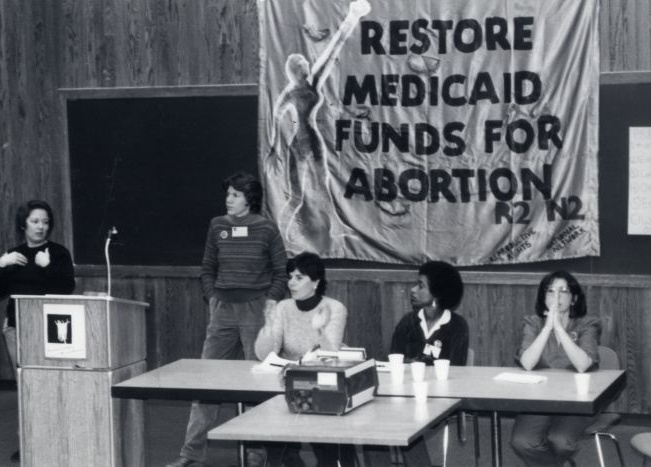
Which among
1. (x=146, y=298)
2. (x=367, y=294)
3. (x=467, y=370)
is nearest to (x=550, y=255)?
(x=367, y=294)

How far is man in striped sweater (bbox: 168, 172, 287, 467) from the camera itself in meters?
6.47

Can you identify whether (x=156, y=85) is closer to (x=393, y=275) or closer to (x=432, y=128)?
(x=432, y=128)

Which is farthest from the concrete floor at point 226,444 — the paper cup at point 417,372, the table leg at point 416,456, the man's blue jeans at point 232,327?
the paper cup at point 417,372

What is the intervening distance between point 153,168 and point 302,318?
249 cm

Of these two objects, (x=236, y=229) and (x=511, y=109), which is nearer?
(x=236, y=229)

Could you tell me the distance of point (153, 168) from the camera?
26.3 feet

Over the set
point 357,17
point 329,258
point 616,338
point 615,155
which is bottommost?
point 616,338

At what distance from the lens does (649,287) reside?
701 centimetres

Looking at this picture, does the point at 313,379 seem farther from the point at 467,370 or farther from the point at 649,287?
the point at 649,287

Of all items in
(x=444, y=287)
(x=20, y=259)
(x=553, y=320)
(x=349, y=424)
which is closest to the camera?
(x=349, y=424)

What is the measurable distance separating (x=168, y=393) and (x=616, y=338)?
315 cm

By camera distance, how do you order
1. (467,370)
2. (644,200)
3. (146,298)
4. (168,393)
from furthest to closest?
(146,298)
(644,200)
(467,370)
(168,393)

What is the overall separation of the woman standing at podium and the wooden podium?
754 mm

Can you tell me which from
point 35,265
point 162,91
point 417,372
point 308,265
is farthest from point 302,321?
point 162,91
